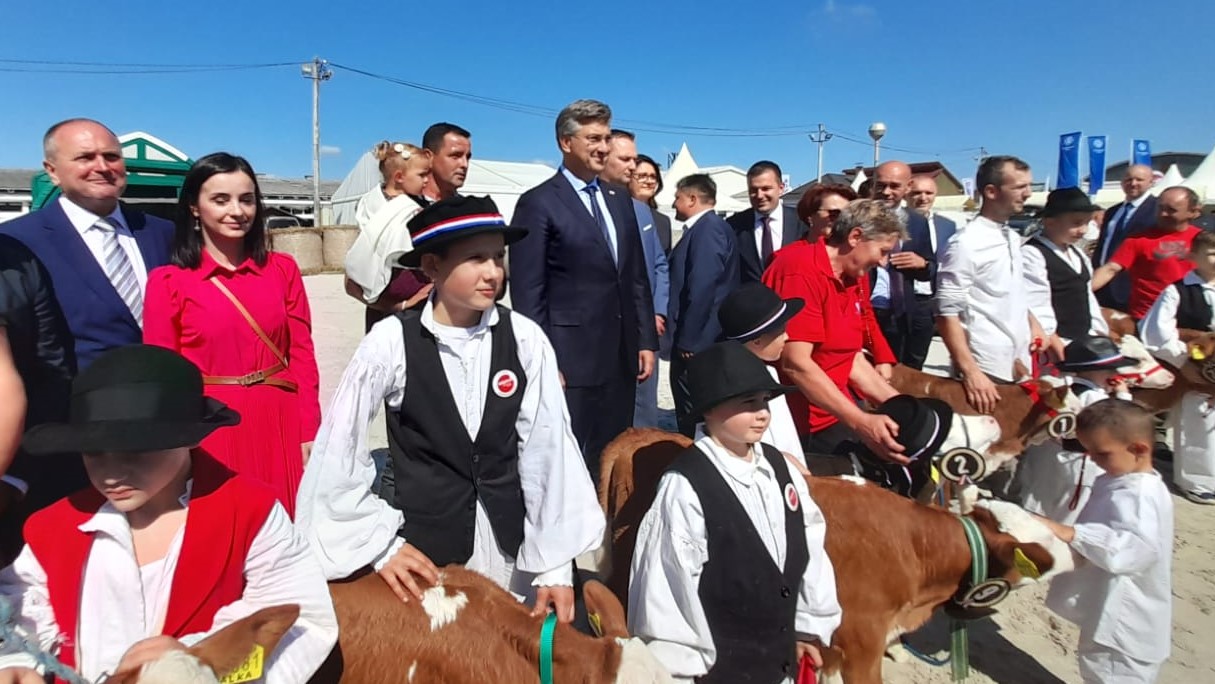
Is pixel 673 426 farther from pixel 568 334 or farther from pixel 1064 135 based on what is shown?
pixel 1064 135

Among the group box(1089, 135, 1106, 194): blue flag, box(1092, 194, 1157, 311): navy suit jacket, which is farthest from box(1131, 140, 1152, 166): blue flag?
box(1092, 194, 1157, 311): navy suit jacket

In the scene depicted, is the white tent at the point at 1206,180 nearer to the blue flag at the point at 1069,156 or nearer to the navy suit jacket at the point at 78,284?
the blue flag at the point at 1069,156

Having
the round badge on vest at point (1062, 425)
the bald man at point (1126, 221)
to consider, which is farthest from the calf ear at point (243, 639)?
the bald man at point (1126, 221)

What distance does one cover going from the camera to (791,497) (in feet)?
7.61

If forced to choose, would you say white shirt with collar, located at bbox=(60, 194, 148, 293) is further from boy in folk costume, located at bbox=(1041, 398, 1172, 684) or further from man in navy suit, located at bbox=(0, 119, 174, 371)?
boy in folk costume, located at bbox=(1041, 398, 1172, 684)

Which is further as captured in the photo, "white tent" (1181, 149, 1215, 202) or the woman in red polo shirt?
"white tent" (1181, 149, 1215, 202)

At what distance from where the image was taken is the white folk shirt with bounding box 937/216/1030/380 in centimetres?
411

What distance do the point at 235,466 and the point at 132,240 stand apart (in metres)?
1.00

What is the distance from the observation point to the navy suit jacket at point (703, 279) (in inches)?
201

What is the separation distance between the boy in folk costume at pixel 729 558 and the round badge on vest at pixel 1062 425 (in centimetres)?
215

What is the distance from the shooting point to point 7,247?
2.33 meters

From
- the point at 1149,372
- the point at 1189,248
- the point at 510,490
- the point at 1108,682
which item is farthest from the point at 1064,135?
the point at 510,490

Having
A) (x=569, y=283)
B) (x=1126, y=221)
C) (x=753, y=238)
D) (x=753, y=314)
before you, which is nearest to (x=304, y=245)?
(x=753, y=238)

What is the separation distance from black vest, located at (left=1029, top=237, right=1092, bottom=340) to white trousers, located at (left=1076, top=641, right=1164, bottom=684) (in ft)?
8.08
